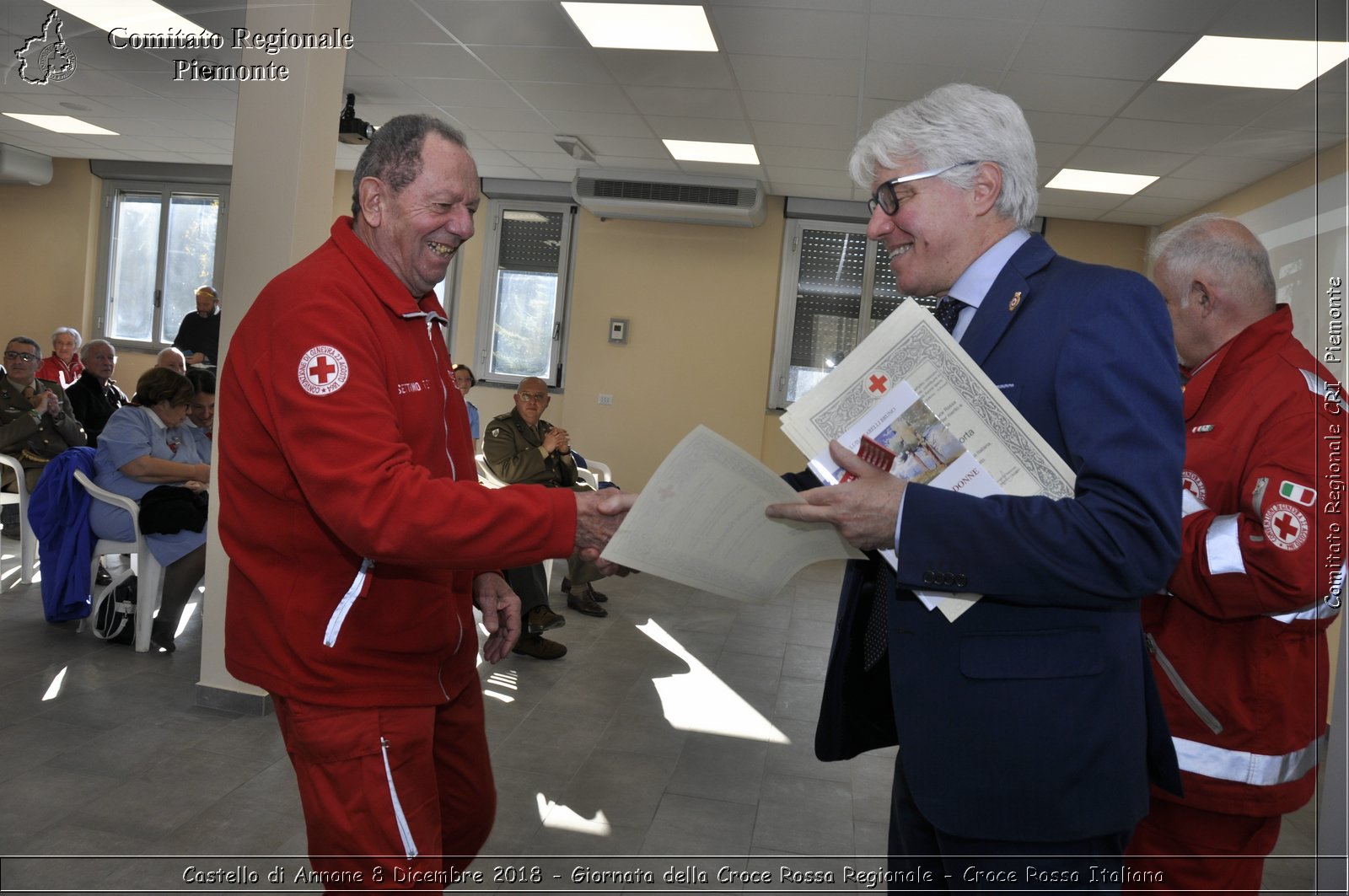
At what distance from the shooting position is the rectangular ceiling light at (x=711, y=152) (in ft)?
24.8

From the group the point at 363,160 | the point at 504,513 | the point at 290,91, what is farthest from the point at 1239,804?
the point at 290,91

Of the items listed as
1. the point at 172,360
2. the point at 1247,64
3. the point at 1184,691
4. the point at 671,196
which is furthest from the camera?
the point at 671,196

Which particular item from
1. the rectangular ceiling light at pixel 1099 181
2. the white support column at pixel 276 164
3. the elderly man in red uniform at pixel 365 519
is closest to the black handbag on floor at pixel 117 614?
the white support column at pixel 276 164

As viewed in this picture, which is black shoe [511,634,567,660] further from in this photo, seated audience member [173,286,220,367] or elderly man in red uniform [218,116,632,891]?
seated audience member [173,286,220,367]

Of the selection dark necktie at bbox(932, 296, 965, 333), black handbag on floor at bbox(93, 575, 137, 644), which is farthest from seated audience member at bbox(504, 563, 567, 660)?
dark necktie at bbox(932, 296, 965, 333)

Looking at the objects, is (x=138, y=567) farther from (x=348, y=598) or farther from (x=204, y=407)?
(x=348, y=598)

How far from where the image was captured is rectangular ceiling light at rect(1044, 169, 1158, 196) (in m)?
7.19

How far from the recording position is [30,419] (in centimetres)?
555

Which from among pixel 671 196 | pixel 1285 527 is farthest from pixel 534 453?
pixel 1285 527

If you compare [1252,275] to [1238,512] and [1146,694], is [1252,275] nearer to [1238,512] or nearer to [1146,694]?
[1238,512]

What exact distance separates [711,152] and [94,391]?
16.7 ft

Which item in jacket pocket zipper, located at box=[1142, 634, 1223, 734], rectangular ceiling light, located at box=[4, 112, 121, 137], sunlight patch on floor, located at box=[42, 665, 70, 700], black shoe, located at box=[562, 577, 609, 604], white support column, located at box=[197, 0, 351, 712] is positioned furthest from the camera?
rectangular ceiling light, located at box=[4, 112, 121, 137]

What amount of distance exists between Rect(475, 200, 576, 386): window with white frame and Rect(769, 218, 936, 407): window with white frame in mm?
2436

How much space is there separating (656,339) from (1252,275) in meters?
7.95
